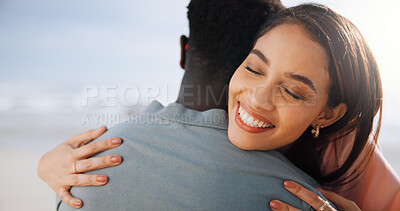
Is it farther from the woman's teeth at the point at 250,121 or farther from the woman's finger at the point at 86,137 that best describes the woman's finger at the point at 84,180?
the woman's teeth at the point at 250,121

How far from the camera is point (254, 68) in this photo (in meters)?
1.55

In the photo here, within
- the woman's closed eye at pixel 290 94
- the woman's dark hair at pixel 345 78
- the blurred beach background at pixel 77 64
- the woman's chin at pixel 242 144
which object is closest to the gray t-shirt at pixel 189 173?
the woman's chin at pixel 242 144

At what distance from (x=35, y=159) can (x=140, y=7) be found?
887 cm

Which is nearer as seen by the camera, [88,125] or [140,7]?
[88,125]

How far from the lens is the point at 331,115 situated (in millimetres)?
1703

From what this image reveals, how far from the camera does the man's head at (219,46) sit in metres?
1.78

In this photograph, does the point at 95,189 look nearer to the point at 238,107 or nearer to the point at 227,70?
the point at 238,107

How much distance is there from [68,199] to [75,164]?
0.18 metres

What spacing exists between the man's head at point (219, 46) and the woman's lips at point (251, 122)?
23 cm

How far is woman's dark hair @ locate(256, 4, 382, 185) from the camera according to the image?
1.50 metres

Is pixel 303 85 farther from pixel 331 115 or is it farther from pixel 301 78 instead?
pixel 331 115

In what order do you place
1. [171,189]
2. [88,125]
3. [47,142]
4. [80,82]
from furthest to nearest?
[80,82]
[88,125]
[47,142]
[171,189]

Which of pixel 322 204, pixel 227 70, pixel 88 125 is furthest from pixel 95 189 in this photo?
pixel 88 125

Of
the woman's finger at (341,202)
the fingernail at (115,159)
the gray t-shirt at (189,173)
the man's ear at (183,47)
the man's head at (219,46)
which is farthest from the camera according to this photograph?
the man's ear at (183,47)
